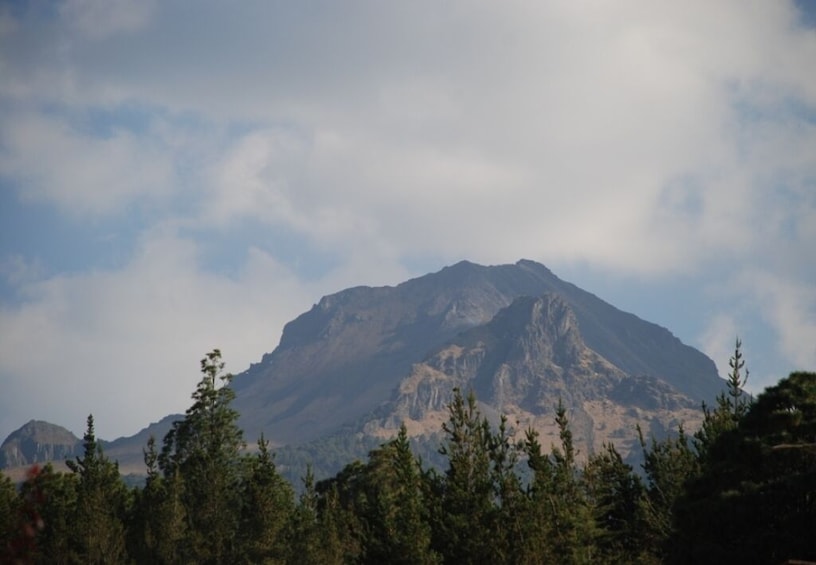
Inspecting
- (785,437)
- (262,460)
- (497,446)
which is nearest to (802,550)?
(785,437)

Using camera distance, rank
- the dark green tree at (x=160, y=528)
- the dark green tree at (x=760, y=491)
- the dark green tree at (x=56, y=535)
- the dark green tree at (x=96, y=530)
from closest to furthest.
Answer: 1. the dark green tree at (x=760, y=491)
2. the dark green tree at (x=96, y=530)
3. the dark green tree at (x=160, y=528)
4. the dark green tree at (x=56, y=535)

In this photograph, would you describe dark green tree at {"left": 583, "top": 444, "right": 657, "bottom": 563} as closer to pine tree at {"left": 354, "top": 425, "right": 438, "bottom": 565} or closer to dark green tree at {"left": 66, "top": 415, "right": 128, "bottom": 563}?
pine tree at {"left": 354, "top": 425, "right": 438, "bottom": 565}

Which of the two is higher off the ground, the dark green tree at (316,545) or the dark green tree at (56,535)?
the dark green tree at (56,535)

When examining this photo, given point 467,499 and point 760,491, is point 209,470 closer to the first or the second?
point 467,499

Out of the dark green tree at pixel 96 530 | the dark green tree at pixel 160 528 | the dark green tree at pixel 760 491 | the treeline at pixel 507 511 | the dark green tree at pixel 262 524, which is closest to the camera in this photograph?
the dark green tree at pixel 760 491

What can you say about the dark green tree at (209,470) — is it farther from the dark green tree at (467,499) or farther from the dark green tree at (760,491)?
the dark green tree at (760,491)

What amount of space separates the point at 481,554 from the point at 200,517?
33.9 metres

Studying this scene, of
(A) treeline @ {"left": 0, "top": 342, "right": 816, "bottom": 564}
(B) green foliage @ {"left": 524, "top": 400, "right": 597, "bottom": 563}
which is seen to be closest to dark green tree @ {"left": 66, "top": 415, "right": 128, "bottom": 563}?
(A) treeline @ {"left": 0, "top": 342, "right": 816, "bottom": 564}

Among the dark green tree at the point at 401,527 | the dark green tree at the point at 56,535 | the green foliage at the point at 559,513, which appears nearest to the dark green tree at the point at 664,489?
the green foliage at the point at 559,513

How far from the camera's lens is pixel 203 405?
9269 centimetres

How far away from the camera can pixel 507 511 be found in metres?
46.1

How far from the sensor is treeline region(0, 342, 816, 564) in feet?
137

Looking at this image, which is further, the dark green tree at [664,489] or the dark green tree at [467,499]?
the dark green tree at [664,489]

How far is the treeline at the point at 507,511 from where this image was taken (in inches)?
1645
